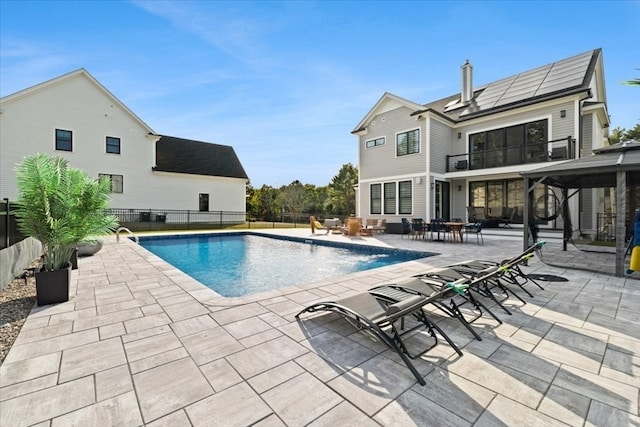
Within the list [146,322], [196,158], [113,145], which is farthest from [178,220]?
[146,322]

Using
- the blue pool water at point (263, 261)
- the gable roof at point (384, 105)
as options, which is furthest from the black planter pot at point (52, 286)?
the gable roof at point (384, 105)

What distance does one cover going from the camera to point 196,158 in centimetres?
2284

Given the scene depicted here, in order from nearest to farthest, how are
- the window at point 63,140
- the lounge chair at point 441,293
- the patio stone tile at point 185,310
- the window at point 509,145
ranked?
1. the lounge chair at point 441,293
2. the patio stone tile at point 185,310
3. the window at point 509,145
4. the window at point 63,140

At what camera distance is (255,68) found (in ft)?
37.4

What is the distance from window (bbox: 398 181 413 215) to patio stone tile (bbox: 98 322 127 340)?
44.3 feet

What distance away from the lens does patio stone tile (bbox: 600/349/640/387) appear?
2218mm

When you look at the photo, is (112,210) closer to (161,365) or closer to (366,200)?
(366,200)

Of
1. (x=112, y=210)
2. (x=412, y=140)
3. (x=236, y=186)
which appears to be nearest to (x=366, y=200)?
(x=412, y=140)

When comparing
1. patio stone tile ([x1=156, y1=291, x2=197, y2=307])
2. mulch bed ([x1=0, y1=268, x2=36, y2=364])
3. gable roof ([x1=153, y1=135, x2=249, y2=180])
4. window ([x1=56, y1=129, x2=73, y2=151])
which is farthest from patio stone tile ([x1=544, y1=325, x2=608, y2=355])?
window ([x1=56, y1=129, x2=73, y2=151])

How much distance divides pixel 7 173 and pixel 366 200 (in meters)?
19.7

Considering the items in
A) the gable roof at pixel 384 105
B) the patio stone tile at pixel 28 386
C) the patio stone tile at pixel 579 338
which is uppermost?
the gable roof at pixel 384 105

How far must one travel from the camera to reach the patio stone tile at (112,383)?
2.01m

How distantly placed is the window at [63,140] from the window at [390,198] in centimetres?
Result: 1874

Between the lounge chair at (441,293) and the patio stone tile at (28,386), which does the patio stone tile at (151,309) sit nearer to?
the patio stone tile at (28,386)
